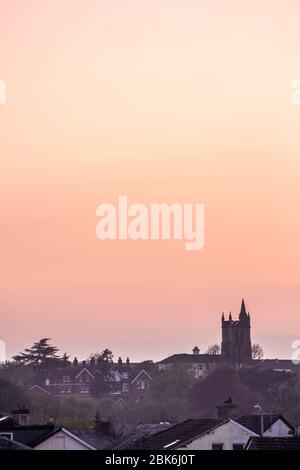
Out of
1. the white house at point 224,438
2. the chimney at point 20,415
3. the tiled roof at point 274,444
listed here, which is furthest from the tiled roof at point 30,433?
the chimney at point 20,415

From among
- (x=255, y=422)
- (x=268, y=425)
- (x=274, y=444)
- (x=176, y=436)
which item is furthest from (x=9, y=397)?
(x=274, y=444)

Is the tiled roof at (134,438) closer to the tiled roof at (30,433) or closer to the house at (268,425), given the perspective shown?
the house at (268,425)

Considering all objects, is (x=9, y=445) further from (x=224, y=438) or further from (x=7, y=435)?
(x=224, y=438)

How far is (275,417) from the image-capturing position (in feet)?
260

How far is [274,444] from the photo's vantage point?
59438mm

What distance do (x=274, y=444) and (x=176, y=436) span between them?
448 inches

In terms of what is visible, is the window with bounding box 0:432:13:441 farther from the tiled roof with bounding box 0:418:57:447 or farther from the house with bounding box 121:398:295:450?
the house with bounding box 121:398:295:450

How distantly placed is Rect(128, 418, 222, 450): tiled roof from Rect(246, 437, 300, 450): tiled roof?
646 centimetres

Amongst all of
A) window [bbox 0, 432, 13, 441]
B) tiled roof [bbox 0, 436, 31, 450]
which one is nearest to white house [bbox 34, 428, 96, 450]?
window [bbox 0, 432, 13, 441]

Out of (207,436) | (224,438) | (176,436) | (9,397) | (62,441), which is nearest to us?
(62,441)

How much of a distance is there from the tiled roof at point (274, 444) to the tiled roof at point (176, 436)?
→ 6458 millimetres

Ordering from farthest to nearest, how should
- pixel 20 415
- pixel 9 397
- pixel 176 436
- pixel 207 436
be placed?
1. pixel 9 397
2. pixel 20 415
3. pixel 176 436
4. pixel 207 436
